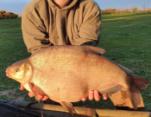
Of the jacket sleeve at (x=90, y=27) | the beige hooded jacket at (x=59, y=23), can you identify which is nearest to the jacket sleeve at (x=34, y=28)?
the beige hooded jacket at (x=59, y=23)

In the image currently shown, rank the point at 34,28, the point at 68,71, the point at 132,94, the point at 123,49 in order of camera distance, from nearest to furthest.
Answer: the point at 68,71 → the point at 132,94 → the point at 34,28 → the point at 123,49

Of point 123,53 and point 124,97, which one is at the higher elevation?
point 124,97

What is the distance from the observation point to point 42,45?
4.62m

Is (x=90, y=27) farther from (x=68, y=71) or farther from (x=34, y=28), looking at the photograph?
(x=68, y=71)

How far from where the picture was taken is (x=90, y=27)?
4664 millimetres

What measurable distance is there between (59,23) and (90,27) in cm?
25

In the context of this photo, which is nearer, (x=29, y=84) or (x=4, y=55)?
(x=29, y=84)

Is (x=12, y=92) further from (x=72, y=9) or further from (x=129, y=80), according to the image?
(x=129, y=80)

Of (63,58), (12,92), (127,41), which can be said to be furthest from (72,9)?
(127,41)

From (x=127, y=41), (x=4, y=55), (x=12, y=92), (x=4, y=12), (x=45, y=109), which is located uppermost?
(x=45, y=109)

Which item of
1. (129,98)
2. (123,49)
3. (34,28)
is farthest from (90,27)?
(123,49)

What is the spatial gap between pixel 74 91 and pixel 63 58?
25 cm

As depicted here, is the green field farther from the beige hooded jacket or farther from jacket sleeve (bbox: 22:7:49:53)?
jacket sleeve (bbox: 22:7:49:53)

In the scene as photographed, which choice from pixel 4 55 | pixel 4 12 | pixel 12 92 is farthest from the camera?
pixel 4 12
